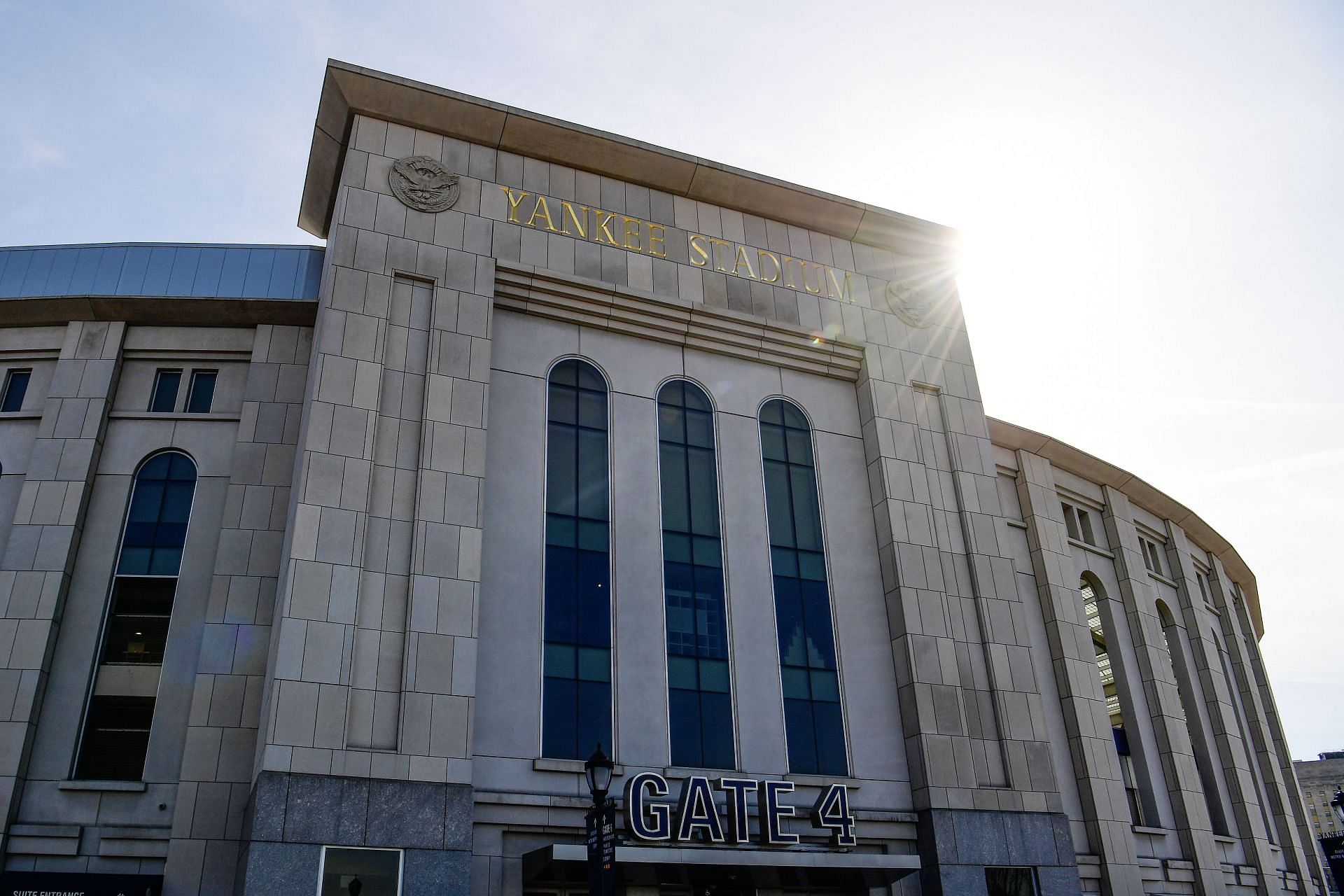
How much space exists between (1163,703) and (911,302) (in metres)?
14.4

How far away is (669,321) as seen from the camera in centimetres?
2542

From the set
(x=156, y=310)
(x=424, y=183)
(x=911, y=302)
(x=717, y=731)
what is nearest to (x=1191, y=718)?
(x=911, y=302)

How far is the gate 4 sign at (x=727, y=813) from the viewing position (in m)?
19.3

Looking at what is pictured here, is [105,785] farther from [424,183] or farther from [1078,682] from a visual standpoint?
[1078,682]

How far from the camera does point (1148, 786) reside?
3016 centimetres

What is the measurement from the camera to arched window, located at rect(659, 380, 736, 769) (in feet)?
69.8

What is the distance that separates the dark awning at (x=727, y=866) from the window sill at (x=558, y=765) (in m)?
1.51

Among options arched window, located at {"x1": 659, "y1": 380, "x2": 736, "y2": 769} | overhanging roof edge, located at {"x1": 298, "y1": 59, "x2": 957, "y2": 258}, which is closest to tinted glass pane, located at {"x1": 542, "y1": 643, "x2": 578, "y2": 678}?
arched window, located at {"x1": 659, "y1": 380, "x2": 736, "y2": 769}

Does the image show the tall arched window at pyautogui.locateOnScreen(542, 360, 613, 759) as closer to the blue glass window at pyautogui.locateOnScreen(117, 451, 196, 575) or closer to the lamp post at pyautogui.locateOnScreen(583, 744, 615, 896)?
the lamp post at pyautogui.locateOnScreen(583, 744, 615, 896)

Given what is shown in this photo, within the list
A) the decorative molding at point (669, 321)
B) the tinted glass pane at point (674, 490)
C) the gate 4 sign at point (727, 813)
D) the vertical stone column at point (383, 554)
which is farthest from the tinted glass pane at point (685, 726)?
the decorative molding at point (669, 321)

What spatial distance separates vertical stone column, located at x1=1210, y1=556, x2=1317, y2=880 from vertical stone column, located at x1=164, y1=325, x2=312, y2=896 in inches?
1208

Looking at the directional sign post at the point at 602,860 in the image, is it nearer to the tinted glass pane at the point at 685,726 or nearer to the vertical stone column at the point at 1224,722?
the tinted glass pane at the point at 685,726

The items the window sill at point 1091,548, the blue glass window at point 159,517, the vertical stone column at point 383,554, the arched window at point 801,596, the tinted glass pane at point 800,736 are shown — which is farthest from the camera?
the window sill at point 1091,548

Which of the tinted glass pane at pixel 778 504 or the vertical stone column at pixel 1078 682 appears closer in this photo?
the tinted glass pane at pixel 778 504
